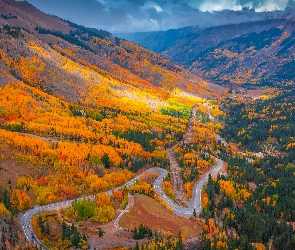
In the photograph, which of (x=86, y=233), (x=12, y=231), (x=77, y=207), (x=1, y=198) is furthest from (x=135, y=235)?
(x=1, y=198)

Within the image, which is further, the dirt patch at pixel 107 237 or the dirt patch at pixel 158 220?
the dirt patch at pixel 158 220

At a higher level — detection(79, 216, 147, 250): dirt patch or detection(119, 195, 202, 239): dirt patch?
detection(119, 195, 202, 239): dirt patch

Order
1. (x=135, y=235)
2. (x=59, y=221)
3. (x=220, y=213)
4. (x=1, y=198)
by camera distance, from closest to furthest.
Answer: (x=135, y=235)
(x=59, y=221)
(x=1, y=198)
(x=220, y=213)

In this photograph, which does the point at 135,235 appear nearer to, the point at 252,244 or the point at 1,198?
the point at 252,244

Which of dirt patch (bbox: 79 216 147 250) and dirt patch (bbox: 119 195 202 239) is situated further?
dirt patch (bbox: 119 195 202 239)

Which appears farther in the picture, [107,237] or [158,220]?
[158,220]

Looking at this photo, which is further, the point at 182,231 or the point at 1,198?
the point at 1,198

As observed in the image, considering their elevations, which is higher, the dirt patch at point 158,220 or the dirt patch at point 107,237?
the dirt patch at point 158,220

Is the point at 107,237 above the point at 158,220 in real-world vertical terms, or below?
below
